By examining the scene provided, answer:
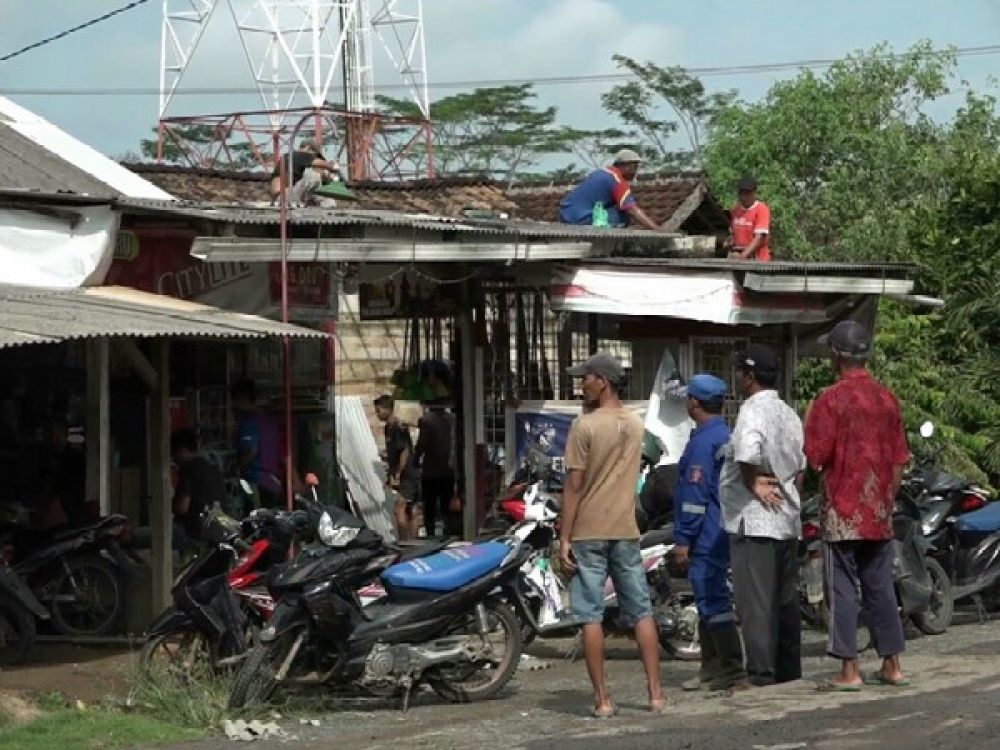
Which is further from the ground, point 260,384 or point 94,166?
point 94,166

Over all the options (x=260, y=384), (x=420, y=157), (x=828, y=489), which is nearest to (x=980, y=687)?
(x=828, y=489)

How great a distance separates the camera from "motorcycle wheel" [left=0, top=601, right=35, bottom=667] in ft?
37.3

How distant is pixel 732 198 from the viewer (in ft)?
102

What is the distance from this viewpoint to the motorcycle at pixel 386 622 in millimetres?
9594

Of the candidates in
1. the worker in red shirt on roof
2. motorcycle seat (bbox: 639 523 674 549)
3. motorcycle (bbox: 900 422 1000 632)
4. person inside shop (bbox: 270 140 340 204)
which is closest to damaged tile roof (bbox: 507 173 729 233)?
the worker in red shirt on roof

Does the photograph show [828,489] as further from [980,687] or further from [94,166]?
[94,166]

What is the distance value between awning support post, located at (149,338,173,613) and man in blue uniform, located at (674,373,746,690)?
4750 millimetres

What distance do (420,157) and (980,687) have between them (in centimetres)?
2768

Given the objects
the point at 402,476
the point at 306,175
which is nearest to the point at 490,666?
the point at 306,175

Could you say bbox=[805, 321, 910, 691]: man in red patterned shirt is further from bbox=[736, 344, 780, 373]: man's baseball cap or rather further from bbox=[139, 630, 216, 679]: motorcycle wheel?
bbox=[139, 630, 216, 679]: motorcycle wheel

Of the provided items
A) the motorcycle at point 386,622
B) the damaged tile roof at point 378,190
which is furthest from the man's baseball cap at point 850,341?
the damaged tile roof at point 378,190

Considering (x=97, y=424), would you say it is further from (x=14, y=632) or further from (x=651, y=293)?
(x=651, y=293)

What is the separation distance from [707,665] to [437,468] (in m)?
6.84

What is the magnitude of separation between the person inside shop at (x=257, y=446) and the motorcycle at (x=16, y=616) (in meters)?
2.90
